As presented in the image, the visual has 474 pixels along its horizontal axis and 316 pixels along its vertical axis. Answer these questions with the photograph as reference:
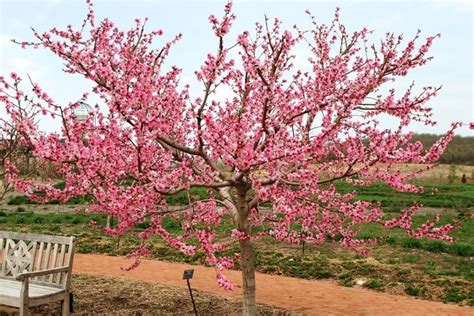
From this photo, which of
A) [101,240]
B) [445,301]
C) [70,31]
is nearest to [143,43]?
[70,31]

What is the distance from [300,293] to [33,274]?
4.72 m

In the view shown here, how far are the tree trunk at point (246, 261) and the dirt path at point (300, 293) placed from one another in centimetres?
152

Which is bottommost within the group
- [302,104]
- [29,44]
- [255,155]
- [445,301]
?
[445,301]

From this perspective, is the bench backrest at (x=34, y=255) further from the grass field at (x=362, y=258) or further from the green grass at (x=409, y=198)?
the green grass at (x=409, y=198)

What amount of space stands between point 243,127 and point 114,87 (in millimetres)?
1524

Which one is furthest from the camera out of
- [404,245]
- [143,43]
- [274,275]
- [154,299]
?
[404,245]

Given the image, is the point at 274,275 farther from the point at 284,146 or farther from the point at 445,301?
the point at 284,146

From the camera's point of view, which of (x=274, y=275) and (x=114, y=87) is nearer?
(x=114, y=87)

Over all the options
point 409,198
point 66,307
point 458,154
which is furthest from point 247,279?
point 458,154

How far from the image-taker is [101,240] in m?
14.4

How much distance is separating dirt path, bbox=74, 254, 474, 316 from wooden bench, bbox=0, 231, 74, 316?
9.59 ft

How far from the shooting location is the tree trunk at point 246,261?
6.91 metres

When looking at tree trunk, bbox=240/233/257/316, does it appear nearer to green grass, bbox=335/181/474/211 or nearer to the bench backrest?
the bench backrest

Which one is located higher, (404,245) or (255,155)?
(255,155)
